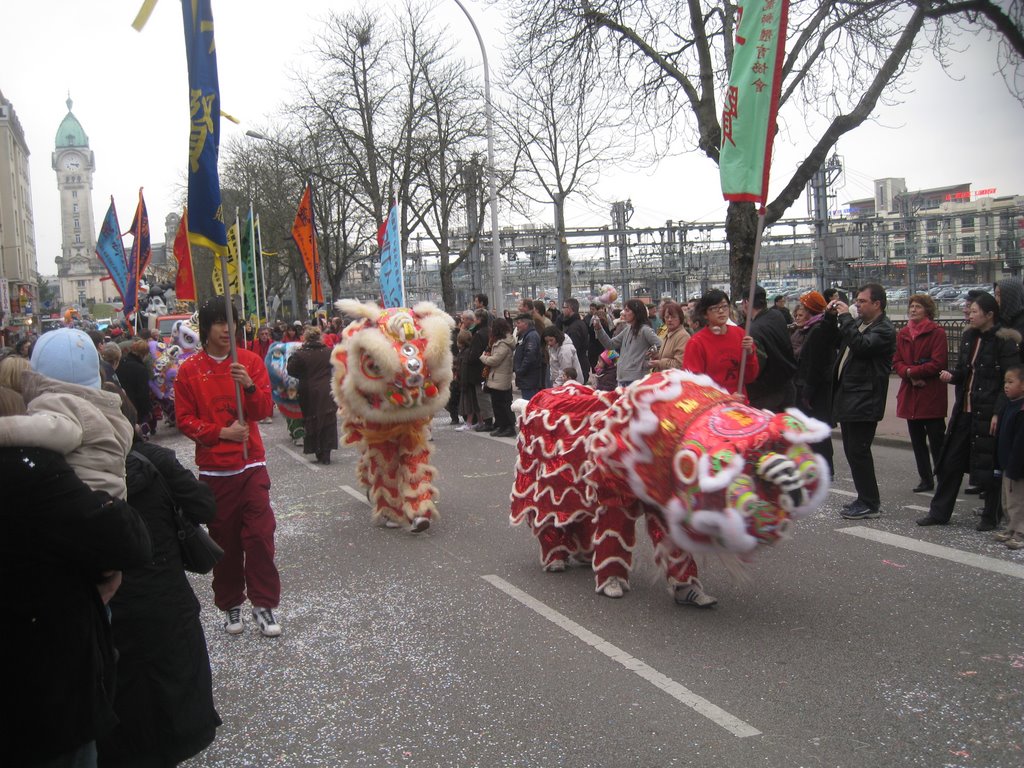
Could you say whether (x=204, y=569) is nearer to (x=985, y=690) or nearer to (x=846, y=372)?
(x=985, y=690)

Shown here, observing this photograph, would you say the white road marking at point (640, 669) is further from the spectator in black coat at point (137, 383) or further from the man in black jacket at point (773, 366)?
the spectator in black coat at point (137, 383)

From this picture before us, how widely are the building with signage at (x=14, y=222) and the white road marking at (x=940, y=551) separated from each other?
218 ft

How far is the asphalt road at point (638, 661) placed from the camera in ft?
11.9

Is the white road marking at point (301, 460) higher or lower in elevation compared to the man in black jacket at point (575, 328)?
lower

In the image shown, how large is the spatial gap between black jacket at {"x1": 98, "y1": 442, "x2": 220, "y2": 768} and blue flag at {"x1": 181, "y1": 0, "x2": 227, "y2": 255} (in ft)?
6.70

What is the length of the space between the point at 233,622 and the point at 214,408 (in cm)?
128

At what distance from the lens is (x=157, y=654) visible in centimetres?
302

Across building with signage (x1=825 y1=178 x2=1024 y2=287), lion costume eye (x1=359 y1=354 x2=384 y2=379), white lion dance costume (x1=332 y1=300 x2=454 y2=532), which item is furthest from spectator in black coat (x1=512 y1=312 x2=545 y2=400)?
building with signage (x1=825 y1=178 x2=1024 y2=287)

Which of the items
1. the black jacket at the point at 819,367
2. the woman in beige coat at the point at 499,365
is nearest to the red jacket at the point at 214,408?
the black jacket at the point at 819,367

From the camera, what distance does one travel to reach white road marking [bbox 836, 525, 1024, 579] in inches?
220

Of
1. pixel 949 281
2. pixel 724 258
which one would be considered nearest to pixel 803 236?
pixel 724 258

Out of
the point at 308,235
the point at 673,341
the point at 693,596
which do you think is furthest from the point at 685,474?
the point at 308,235

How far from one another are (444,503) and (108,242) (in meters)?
14.2

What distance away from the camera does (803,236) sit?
2436 cm
